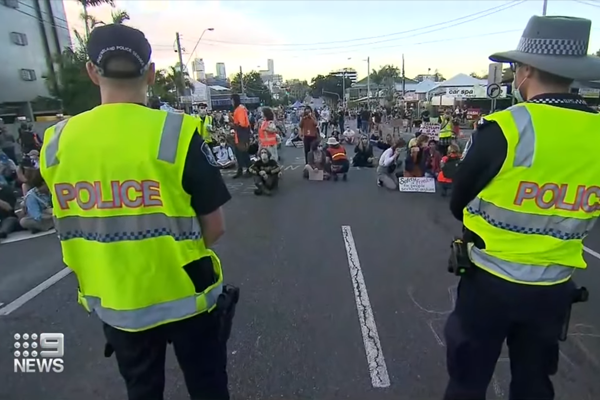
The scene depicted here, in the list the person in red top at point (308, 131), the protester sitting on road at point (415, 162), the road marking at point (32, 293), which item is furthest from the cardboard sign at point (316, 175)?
the road marking at point (32, 293)

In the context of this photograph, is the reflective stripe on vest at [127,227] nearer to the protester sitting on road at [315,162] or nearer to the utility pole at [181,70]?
the protester sitting on road at [315,162]

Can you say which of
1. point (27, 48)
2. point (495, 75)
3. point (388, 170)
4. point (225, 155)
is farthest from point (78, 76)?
point (495, 75)

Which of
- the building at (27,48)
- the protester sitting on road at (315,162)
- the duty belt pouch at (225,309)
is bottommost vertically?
the protester sitting on road at (315,162)

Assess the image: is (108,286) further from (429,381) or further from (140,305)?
(429,381)

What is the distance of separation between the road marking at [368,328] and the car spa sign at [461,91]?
1066 inches

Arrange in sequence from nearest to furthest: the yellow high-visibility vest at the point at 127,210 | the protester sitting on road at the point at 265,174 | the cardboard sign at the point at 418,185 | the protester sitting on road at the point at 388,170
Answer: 1. the yellow high-visibility vest at the point at 127,210
2. the protester sitting on road at the point at 265,174
3. the cardboard sign at the point at 418,185
4. the protester sitting on road at the point at 388,170

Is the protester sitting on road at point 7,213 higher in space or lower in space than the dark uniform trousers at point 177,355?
lower

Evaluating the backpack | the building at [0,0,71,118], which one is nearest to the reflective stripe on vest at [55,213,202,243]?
the backpack

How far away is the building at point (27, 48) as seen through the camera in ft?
85.5

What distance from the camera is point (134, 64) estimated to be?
151 cm

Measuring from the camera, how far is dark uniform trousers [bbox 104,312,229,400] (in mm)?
1641

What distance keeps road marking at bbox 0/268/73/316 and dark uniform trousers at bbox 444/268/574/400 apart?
159 inches

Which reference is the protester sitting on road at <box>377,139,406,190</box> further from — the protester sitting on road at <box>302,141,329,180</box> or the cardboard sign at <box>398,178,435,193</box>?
the protester sitting on road at <box>302,141,329,180</box>

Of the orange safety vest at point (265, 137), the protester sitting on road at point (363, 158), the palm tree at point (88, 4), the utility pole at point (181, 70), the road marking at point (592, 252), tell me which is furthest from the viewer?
the utility pole at point (181, 70)
